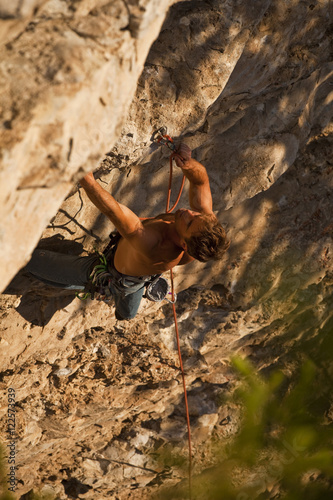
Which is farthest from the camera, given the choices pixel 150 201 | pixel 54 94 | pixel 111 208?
pixel 150 201

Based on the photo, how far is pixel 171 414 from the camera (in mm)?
4914

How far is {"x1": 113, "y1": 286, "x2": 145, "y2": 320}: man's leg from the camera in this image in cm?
302

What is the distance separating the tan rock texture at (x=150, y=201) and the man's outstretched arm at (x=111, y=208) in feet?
1.18

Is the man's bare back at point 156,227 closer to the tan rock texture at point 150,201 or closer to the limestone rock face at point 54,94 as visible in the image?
the tan rock texture at point 150,201

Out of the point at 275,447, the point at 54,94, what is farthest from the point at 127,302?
the point at 275,447

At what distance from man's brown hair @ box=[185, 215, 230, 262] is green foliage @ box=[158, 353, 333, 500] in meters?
3.26

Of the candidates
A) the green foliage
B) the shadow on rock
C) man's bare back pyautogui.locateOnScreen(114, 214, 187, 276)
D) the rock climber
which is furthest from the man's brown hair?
the green foliage

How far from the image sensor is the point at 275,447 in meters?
5.57

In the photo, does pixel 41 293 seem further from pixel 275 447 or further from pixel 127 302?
pixel 275 447

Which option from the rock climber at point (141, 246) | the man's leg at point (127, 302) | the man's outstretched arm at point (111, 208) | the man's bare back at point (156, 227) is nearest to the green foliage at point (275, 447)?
the man's leg at point (127, 302)

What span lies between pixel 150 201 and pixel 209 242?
1191mm

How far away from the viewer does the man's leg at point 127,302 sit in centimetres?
302

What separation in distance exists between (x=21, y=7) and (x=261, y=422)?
17.0ft

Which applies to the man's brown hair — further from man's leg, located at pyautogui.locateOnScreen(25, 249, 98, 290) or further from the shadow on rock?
the shadow on rock
